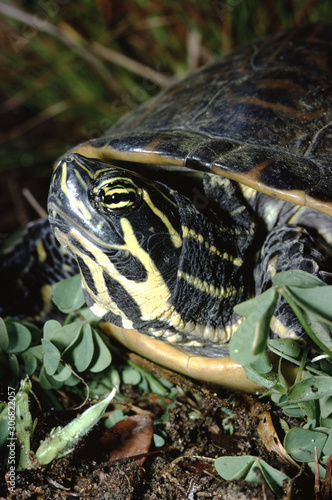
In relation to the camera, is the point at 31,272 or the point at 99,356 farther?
the point at 31,272

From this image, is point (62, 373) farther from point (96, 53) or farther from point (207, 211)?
point (96, 53)

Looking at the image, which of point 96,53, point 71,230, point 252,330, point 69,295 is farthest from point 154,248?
point 96,53

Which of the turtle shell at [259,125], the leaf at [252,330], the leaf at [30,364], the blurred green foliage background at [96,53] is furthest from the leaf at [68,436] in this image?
the blurred green foliage background at [96,53]

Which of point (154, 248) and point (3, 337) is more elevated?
point (154, 248)

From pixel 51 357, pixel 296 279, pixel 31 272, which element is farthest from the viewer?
pixel 31 272

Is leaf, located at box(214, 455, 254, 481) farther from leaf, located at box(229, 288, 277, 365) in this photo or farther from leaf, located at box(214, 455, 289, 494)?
leaf, located at box(229, 288, 277, 365)

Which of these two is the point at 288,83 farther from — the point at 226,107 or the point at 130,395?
the point at 130,395

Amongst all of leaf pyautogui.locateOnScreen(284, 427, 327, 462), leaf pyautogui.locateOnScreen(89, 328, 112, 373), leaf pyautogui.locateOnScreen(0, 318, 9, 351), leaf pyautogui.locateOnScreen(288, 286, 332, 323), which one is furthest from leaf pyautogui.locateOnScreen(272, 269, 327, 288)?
leaf pyautogui.locateOnScreen(0, 318, 9, 351)
